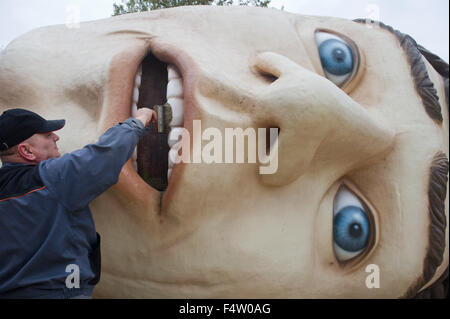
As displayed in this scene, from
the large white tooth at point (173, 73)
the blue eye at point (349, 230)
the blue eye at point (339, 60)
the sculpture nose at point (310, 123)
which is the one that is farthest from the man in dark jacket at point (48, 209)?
the blue eye at point (339, 60)

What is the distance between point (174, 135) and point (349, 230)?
818mm

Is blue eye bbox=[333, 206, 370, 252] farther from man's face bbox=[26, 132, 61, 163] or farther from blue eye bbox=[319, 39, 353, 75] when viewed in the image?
man's face bbox=[26, 132, 61, 163]

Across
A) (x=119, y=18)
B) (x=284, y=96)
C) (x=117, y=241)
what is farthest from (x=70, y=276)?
(x=119, y=18)

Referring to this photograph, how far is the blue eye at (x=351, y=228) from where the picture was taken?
61.2 inches

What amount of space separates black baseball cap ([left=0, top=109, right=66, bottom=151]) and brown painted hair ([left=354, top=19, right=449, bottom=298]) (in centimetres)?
154

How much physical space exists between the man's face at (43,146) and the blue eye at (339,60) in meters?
1.22

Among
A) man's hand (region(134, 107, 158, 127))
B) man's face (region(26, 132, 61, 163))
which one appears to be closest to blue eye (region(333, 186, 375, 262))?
man's hand (region(134, 107, 158, 127))

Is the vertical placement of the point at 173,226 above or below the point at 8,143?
below

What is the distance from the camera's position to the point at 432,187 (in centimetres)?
157

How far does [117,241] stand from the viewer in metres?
1.43

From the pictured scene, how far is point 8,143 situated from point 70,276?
1.51ft

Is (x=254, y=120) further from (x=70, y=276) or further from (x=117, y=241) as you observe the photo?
(x=70, y=276)

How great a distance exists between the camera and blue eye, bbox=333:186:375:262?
1554 millimetres

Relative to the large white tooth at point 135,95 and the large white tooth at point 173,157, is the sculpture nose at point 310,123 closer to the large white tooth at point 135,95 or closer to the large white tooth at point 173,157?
the large white tooth at point 173,157
